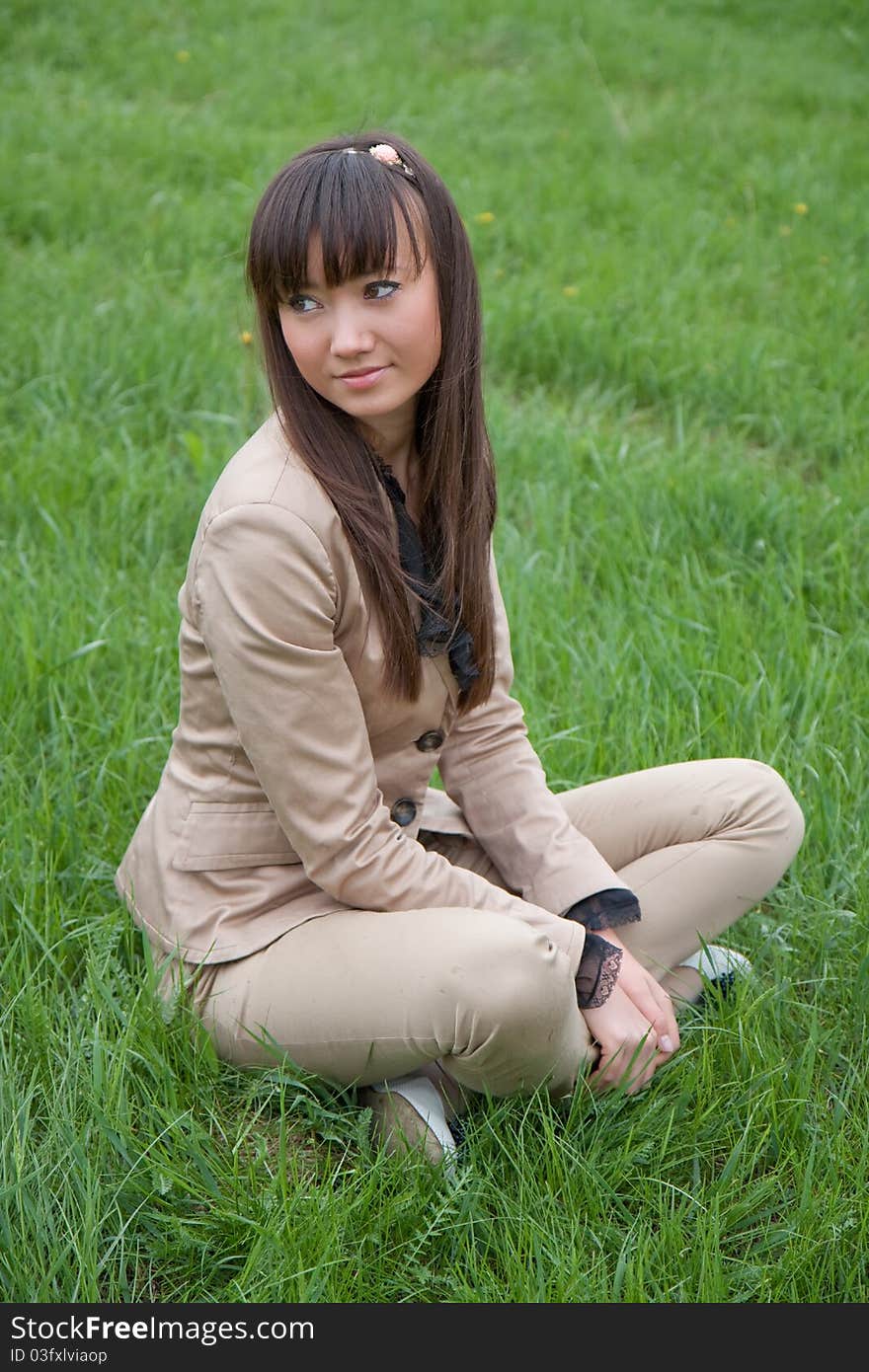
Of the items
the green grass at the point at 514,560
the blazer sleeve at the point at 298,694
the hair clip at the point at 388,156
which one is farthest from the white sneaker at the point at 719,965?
the hair clip at the point at 388,156

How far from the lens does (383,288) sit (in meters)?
1.79

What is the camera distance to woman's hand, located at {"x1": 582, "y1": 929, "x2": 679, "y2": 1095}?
191 cm

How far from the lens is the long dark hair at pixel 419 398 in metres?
1.74

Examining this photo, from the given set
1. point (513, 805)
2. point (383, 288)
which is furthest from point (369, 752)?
point (383, 288)

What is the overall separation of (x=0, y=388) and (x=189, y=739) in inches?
89.5

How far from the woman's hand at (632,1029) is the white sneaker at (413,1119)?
0.22 metres

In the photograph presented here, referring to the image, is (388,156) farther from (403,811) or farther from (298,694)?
(403,811)

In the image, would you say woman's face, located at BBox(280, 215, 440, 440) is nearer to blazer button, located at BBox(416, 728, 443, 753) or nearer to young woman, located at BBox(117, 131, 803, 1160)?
young woman, located at BBox(117, 131, 803, 1160)

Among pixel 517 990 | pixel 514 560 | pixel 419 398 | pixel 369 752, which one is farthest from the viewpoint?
pixel 514 560

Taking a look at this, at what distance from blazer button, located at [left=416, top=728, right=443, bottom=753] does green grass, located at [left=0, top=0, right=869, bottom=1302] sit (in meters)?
0.50

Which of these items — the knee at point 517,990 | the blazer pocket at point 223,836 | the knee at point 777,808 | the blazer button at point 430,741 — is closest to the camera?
the knee at point 517,990

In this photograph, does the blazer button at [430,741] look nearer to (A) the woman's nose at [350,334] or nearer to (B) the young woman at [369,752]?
(B) the young woman at [369,752]

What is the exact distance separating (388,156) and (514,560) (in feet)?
5.05

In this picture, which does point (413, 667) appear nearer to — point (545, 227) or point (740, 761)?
point (740, 761)
